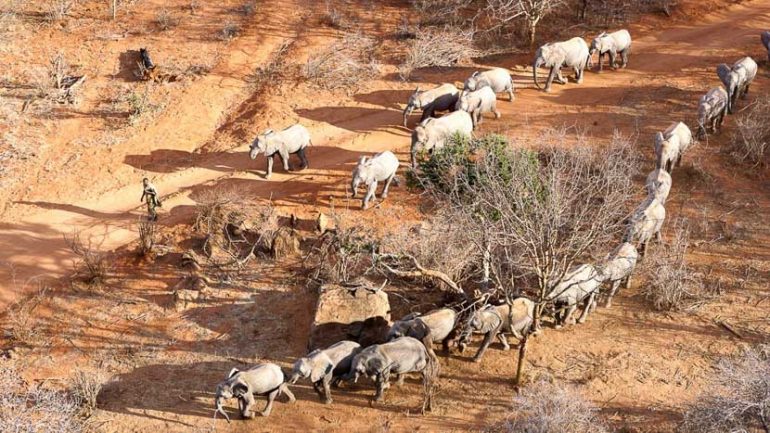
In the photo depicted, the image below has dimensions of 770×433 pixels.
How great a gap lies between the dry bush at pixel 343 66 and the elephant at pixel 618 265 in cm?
1172

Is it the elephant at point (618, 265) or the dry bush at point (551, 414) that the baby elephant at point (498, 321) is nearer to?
the dry bush at point (551, 414)

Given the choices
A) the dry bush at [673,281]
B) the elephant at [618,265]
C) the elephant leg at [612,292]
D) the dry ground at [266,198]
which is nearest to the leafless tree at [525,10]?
the dry ground at [266,198]

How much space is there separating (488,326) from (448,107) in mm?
9595

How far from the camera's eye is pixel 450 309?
13.6 meters

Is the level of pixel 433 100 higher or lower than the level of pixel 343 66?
lower

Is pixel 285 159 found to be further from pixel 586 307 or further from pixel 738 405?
pixel 738 405

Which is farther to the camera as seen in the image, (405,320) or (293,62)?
(293,62)

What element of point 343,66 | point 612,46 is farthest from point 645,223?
point 343,66

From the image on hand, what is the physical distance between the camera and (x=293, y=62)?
80.6 ft

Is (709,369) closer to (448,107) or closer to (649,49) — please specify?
(448,107)

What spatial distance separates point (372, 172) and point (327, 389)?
255 inches

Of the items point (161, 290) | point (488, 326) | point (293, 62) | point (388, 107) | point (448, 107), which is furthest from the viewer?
point (293, 62)

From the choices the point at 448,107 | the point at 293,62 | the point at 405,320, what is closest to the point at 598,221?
the point at 405,320

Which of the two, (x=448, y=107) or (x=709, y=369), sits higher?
(x=448, y=107)
